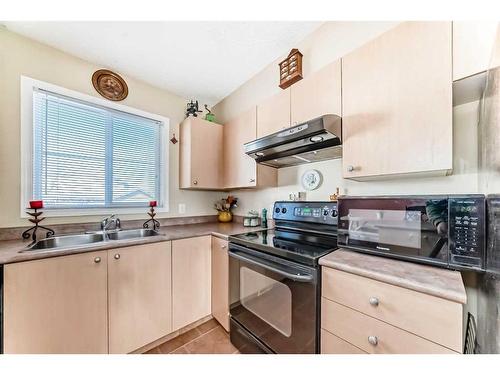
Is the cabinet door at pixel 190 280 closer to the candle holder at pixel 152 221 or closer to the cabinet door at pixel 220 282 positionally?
the cabinet door at pixel 220 282

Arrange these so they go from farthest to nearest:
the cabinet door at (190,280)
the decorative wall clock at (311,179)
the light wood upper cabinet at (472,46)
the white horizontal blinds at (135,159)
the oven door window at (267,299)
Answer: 1. the white horizontal blinds at (135,159)
2. the decorative wall clock at (311,179)
3. the cabinet door at (190,280)
4. the oven door window at (267,299)
5. the light wood upper cabinet at (472,46)

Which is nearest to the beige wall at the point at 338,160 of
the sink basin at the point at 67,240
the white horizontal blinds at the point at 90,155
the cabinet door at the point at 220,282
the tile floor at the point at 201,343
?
the cabinet door at the point at 220,282

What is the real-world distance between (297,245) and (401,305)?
0.56 m

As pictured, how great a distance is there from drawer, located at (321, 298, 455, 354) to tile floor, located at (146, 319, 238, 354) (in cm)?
91

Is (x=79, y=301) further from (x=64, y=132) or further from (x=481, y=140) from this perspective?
(x=481, y=140)

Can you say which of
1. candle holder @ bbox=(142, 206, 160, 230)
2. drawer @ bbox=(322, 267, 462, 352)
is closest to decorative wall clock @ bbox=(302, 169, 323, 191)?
drawer @ bbox=(322, 267, 462, 352)

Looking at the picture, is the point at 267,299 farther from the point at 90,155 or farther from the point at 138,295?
the point at 90,155

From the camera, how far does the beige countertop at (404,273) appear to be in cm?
64

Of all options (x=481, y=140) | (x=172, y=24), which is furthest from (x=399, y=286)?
(x=172, y=24)

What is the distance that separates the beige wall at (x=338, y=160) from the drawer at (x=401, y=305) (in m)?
0.73

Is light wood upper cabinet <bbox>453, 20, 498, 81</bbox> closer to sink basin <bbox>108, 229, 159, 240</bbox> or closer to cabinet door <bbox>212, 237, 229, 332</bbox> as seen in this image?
cabinet door <bbox>212, 237, 229, 332</bbox>

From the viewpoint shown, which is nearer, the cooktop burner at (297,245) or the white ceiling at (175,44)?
the cooktop burner at (297,245)
